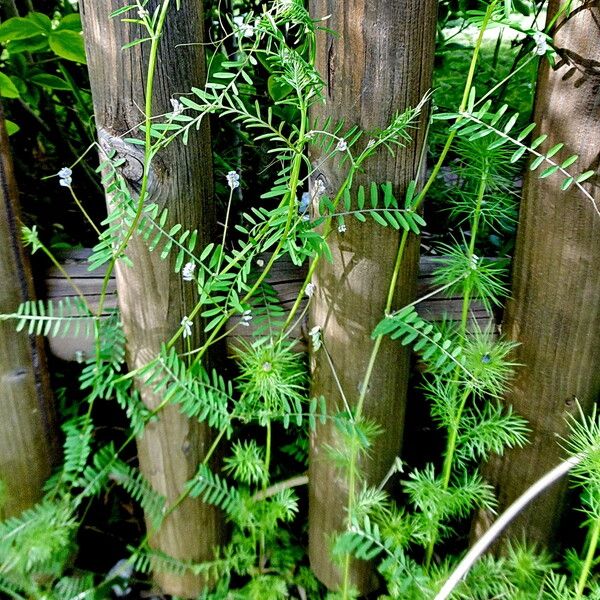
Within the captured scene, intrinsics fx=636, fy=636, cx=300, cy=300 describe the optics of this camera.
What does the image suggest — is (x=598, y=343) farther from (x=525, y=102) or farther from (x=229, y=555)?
(x=229, y=555)

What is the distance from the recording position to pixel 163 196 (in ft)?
4.04

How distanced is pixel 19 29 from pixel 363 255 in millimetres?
843

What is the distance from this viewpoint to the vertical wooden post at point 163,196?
1.14 metres

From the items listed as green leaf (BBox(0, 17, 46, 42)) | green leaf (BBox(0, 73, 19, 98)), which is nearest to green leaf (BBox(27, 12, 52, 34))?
green leaf (BBox(0, 17, 46, 42))

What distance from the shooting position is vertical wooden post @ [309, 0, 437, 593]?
3.57ft

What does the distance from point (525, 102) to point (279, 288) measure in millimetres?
959

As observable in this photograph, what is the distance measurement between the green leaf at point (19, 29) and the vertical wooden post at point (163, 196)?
8.4 inches

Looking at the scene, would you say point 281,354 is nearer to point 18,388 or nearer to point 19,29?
point 18,388

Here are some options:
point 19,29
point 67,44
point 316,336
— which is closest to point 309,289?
point 316,336

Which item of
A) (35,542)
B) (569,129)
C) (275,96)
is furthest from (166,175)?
(35,542)

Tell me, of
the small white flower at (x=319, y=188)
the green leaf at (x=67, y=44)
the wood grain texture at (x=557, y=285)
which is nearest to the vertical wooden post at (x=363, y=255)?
the small white flower at (x=319, y=188)

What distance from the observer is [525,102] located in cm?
182

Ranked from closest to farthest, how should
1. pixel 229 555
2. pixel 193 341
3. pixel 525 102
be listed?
pixel 193 341 < pixel 229 555 < pixel 525 102

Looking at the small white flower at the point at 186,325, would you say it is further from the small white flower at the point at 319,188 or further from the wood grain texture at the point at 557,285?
the wood grain texture at the point at 557,285
